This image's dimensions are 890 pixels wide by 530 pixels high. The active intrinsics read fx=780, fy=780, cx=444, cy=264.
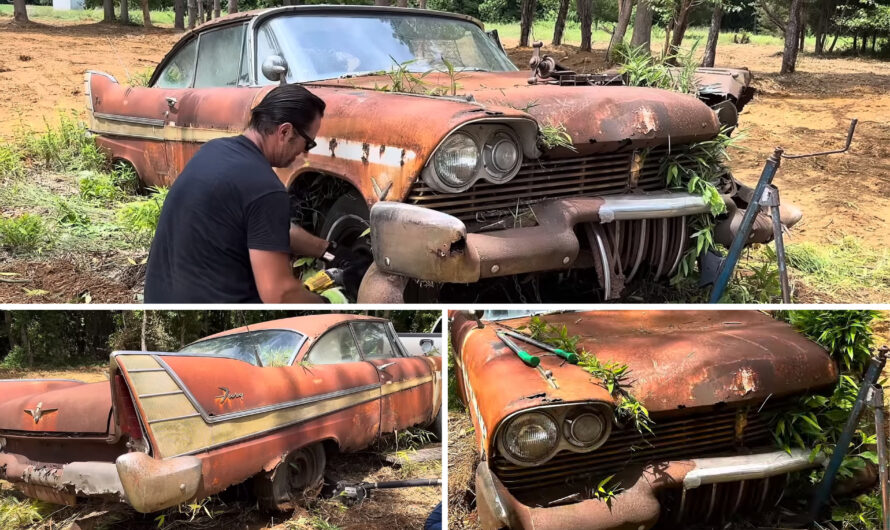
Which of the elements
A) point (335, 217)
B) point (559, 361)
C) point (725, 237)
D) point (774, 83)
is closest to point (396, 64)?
point (335, 217)

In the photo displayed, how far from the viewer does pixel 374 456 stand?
11.9 ft

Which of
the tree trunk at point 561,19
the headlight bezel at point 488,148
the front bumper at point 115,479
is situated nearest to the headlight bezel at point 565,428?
the front bumper at point 115,479

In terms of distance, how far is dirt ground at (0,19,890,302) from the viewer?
7809mm

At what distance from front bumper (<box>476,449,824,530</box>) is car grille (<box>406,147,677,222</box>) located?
1.21 metres

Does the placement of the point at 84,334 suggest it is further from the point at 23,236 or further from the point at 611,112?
the point at 23,236

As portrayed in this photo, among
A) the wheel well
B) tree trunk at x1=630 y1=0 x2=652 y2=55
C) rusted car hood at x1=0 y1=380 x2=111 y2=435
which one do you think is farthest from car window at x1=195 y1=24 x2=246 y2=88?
tree trunk at x1=630 y1=0 x2=652 y2=55

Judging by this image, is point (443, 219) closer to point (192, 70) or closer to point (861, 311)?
point (861, 311)

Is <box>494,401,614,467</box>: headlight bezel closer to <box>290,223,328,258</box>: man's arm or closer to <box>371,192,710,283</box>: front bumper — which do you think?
<box>371,192,710,283</box>: front bumper

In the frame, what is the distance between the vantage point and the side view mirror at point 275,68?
4.39 metres

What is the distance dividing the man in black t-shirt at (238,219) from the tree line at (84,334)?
12.9 inches

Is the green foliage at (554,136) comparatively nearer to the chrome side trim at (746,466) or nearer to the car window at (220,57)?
the chrome side trim at (746,466)

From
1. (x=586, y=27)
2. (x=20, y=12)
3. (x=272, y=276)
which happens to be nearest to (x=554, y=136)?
(x=272, y=276)

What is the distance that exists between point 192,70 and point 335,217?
2837 millimetres

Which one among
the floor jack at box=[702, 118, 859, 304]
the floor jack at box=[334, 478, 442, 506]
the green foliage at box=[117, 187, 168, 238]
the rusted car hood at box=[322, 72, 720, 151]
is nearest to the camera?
the floor jack at box=[334, 478, 442, 506]
